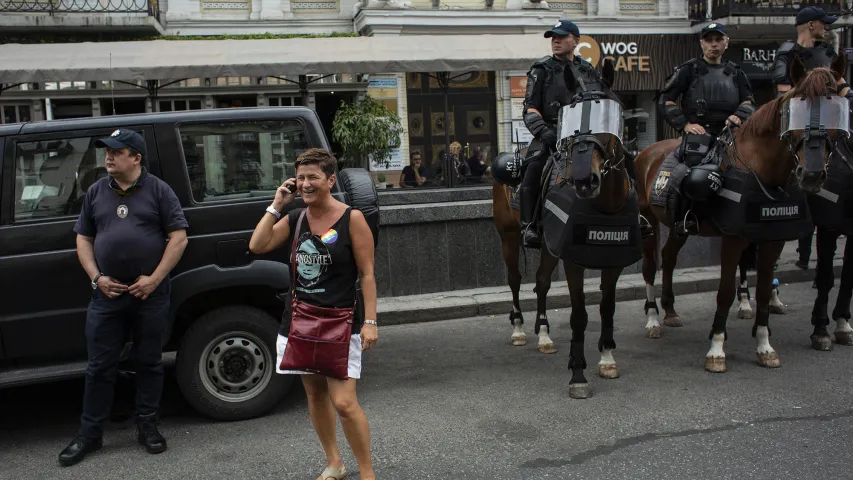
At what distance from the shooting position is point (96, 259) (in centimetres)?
481

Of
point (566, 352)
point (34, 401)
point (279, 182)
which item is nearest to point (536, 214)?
point (566, 352)

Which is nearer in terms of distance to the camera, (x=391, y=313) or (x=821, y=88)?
(x=821, y=88)

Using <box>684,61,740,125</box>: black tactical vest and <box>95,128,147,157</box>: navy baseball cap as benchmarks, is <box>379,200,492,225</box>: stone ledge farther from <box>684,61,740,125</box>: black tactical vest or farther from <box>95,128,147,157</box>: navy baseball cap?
<box>95,128,147,157</box>: navy baseball cap

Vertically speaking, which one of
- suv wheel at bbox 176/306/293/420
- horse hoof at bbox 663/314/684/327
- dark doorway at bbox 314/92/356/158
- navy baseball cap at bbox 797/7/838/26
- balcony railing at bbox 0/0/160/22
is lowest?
horse hoof at bbox 663/314/684/327

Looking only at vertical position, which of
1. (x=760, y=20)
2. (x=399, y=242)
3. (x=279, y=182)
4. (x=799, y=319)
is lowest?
(x=799, y=319)

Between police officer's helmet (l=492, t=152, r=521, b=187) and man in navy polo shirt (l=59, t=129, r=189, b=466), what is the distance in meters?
3.31

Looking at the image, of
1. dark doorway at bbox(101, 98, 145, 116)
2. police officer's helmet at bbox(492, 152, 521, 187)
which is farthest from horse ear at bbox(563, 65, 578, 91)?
dark doorway at bbox(101, 98, 145, 116)

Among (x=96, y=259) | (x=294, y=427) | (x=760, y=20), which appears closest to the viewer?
(x=96, y=259)

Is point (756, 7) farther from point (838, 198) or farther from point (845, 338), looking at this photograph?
point (845, 338)

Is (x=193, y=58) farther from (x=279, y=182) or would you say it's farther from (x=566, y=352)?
(x=566, y=352)

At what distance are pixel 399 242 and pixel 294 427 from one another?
4.20 metres

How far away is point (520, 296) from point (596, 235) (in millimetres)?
3731

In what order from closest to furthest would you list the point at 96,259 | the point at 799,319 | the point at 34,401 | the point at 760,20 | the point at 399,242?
the point at 96,259, the point at 34,401, the point at 799,319, the point at 399,242, the point at 760,20

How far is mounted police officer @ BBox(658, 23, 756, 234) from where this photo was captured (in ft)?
22.9
